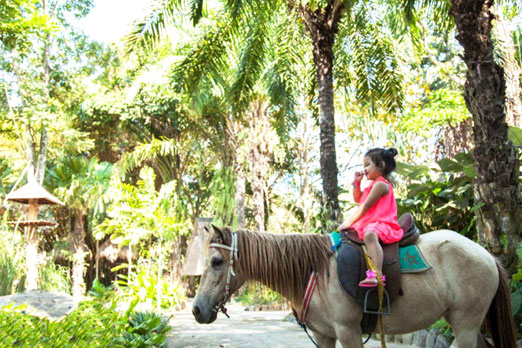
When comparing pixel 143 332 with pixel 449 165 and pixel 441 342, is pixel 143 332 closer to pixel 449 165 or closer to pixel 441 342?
pixel 441 342

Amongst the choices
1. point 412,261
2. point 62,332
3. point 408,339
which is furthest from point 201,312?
point 408,339

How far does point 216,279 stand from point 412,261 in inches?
58.7

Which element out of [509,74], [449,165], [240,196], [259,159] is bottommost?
[449,165]

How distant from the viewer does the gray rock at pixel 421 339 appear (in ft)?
21.0

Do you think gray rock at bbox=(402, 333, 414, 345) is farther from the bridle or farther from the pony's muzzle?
the pony's muzzle

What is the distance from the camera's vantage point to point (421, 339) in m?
6.46

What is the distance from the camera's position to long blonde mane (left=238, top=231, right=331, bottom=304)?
3.50 metres

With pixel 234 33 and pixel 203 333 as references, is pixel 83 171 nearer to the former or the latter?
pixel 234 33

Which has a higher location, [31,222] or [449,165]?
[449,165]

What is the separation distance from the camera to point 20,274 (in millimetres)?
13172

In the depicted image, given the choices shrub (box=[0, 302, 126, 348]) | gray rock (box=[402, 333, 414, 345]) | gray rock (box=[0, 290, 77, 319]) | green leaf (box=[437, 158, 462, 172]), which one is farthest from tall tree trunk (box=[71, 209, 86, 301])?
green leaf (box=[437, 158, 462, 172])

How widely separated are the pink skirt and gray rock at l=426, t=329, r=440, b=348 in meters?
3.30

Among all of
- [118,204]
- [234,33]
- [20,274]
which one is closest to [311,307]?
[234,33]

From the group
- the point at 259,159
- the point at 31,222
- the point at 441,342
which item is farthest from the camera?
the point at 259,159
